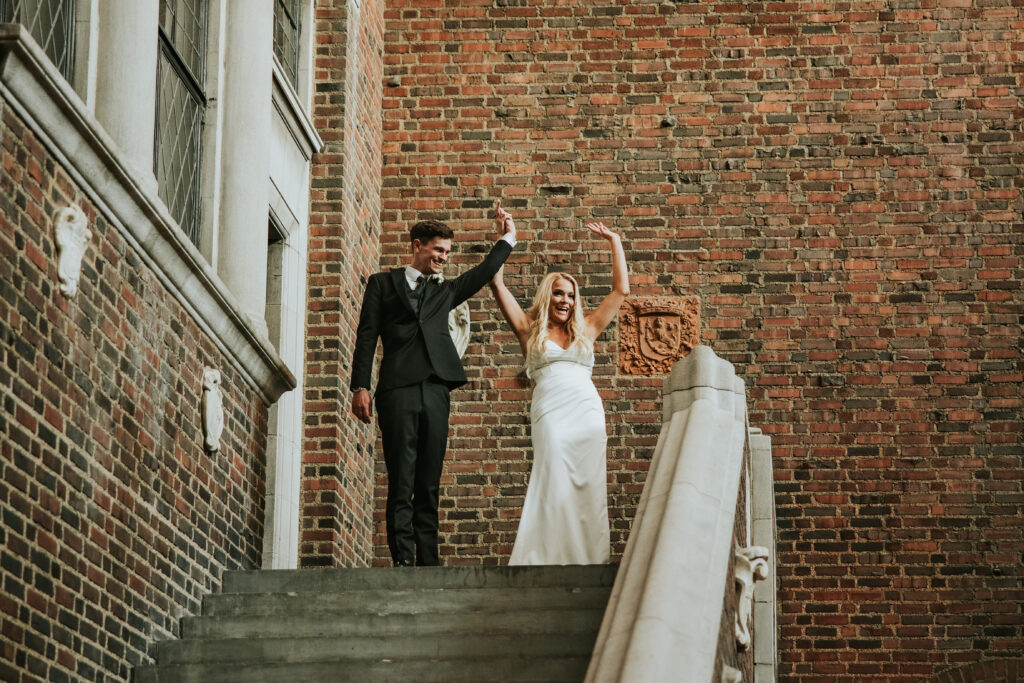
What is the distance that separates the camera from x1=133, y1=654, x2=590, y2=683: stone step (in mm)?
7902

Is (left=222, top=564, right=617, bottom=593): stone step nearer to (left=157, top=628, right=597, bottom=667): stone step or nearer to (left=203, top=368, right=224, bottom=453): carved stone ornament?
(left=157, top=628, right=597, bottom=667): stone step

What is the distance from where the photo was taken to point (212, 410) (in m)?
9.61

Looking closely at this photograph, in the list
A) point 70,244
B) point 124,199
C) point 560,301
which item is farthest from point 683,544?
point 560,301

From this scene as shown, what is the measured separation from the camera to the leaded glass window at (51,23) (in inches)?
324

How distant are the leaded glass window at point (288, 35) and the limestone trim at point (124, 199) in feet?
11.2

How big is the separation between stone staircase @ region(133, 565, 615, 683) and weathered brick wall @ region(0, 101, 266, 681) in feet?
1.23

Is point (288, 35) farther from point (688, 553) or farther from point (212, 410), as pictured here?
point (688, 553)

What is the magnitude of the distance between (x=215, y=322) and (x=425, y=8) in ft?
20.2

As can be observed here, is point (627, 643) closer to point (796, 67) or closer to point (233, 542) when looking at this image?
point (233, 542)

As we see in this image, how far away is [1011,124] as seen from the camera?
48.6ft

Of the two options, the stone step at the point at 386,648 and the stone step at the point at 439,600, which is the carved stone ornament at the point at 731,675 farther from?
the stone step at the point at 439,600

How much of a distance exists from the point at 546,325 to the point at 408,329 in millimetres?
843

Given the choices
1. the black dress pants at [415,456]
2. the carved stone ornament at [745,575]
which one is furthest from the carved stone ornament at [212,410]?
the carved stone ornament at [745,575]

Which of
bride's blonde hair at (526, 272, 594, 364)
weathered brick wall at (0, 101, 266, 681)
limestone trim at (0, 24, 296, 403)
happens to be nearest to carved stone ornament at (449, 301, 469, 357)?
limestone trim at (0, 24, 296, 403)
